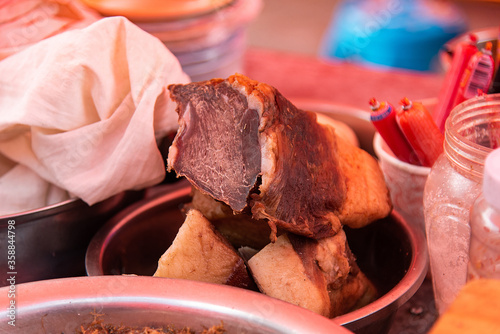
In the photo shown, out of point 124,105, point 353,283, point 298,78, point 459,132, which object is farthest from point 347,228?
point 298,78

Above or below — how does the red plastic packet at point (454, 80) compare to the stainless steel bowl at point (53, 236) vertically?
above

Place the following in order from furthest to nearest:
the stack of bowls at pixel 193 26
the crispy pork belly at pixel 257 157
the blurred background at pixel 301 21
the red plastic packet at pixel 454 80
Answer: the blurred background at pixel 301 21 → the stack of bowls at pixel 193 26 → the red plastic packet at pixel 454 80 → the crispy pork belly at pixel 257 157

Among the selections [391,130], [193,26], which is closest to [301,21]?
[193,26]

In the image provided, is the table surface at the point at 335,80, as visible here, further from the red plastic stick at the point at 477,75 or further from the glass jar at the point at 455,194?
the glass jar at the point at 455,194

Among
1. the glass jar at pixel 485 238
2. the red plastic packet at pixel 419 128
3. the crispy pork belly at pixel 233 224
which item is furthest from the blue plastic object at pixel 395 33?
the glass jar at pixel 485 238

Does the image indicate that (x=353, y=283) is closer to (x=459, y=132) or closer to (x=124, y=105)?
(x=459, y=132)

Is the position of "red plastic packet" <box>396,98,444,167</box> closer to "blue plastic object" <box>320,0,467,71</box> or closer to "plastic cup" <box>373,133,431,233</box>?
"plastic cup" <box>373,133,431,233</box>

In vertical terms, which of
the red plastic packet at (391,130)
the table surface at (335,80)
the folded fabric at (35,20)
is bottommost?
the table surface at (335,80)

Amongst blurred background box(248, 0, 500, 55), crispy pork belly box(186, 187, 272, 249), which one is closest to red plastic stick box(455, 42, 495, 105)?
crispy pork belly box(186, 187, 272, 249)
